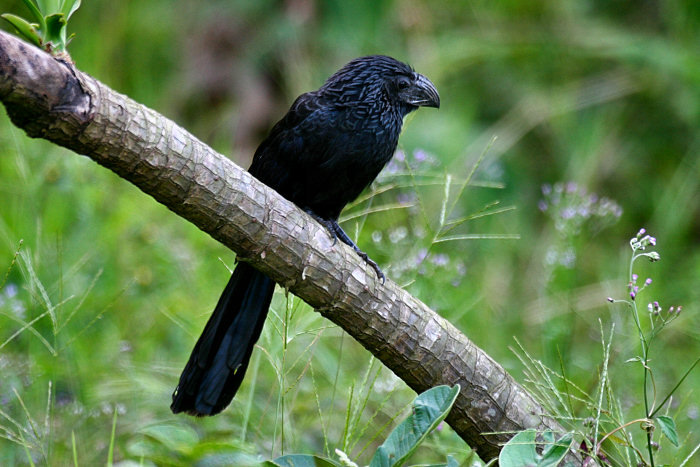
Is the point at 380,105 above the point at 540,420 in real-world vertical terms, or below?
above

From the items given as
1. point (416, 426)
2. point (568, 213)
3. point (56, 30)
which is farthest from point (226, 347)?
point (568, 213)

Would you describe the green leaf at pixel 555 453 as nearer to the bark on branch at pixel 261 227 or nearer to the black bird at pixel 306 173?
the bark on branch at pixel 261 227

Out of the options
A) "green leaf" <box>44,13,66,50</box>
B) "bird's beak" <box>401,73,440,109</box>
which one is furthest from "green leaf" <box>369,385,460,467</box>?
"bird's beak" <box>401,73,440,109</box>

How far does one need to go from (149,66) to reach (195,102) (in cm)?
39

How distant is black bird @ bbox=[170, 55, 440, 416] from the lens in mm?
2256

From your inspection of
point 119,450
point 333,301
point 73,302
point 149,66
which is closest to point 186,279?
point 73,302

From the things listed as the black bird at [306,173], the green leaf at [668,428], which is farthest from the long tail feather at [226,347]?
the green leaf at [668,428]

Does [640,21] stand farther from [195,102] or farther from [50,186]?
[50,186]

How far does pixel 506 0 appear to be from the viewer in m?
5.24

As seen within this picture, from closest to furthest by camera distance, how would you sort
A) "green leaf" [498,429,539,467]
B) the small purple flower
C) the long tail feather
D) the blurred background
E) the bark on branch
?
1. the bark on branch
2. "green leaf" [498,429,539,467]
3. the long tail feather
4. the blurred background
5. the small purple flower

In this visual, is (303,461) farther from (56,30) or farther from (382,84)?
(382,84)

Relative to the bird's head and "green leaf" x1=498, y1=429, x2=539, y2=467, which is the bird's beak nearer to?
the bird's head

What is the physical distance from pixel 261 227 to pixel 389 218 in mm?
1605

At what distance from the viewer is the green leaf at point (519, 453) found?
67.9 inches
